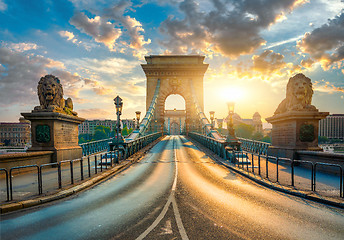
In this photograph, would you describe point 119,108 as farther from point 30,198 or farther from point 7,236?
point 7,236

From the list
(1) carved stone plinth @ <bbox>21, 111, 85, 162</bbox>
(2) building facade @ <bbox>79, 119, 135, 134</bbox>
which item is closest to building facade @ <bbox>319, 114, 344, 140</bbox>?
(2) building facade @ <bbox>79, 119, 135, 134</bbox>

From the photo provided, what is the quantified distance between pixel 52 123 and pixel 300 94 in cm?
1408

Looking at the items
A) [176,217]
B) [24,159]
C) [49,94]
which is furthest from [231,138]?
[24,159]

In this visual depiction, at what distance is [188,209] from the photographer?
515 centimetres

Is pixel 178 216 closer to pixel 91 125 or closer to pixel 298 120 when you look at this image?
pixel 298 120

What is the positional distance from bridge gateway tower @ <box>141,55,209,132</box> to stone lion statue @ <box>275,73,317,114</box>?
35.0 meters

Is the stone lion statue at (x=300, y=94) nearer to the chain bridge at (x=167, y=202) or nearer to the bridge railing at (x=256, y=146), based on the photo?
the chain bridge at (x=167, y=202)

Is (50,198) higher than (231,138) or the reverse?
the reverse

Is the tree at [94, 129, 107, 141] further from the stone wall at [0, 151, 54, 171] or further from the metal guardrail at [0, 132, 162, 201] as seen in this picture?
the stone wall at [0, 151, 54, 171]

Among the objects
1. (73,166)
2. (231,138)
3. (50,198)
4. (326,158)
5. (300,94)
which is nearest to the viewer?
(50,198)

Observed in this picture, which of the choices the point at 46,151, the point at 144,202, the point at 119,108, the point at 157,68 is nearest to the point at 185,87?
the point at 157,68

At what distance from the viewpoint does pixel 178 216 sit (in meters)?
4.70

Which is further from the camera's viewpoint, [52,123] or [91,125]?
[91,125]

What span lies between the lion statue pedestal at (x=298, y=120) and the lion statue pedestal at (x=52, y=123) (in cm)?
1294
